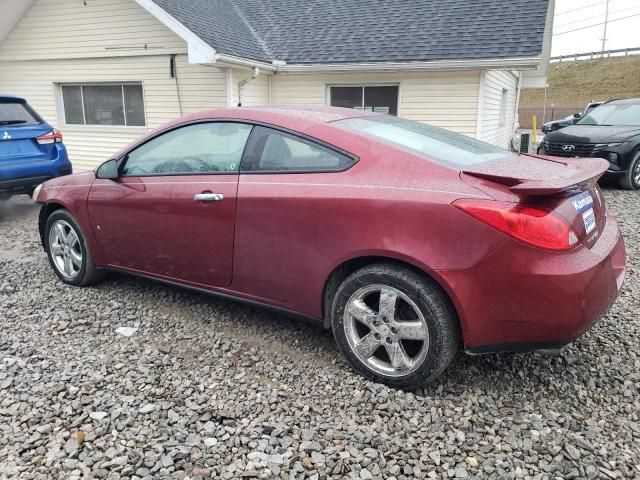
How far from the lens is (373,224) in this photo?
273cm

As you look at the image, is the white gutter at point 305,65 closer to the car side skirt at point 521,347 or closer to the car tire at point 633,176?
the car tire at point 633,176

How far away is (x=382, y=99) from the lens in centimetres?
1038

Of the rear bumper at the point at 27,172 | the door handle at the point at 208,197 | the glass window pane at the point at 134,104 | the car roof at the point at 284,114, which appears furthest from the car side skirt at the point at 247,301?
the glass window pane at the point at 134,104

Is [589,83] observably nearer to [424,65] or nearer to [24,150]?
[424,65]

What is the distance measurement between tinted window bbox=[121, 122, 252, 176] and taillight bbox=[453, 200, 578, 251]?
5.20ft

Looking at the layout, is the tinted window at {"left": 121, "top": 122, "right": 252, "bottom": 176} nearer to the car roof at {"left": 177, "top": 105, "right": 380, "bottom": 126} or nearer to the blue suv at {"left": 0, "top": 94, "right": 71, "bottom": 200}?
the car roof at {"left": 177, "top": 105, "right": 380, "bottom": 126}

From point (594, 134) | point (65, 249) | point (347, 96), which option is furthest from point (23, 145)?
point (594, 134)

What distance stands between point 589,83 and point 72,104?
1753 inches

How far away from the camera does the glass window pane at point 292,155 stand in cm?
296

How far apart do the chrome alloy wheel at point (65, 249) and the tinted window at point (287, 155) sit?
201 cm

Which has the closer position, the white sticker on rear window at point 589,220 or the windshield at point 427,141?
the white sticker on rear window at point 589,220

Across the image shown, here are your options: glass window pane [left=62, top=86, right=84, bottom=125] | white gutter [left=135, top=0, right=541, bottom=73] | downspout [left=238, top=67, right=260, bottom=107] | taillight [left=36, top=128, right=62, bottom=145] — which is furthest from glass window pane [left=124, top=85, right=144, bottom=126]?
taillight [left=36, top=128, right=62, bottom=145]

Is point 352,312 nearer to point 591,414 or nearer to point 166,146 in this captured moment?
point 591,414

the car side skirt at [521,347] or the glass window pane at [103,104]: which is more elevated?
the glass window pane at [103,104]
